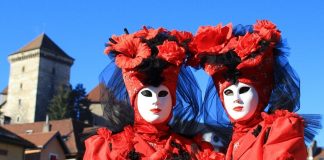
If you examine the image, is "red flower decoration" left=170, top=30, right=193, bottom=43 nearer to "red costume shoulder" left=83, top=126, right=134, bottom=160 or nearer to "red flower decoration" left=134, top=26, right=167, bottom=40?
"red flower decoration" left=134, top=26, right=167, bottom=40

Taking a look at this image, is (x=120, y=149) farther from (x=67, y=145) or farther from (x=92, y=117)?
(x=92, y=117)

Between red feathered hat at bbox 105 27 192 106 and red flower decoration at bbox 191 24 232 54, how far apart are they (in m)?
0.17

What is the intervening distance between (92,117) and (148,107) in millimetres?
60136

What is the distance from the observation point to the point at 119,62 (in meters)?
5.15

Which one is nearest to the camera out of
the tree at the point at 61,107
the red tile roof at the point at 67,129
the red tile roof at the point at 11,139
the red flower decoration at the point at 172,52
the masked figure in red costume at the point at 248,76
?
the masked figure in red costume at the point at 248,76

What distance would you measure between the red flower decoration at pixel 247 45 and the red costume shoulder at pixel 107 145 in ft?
3.74

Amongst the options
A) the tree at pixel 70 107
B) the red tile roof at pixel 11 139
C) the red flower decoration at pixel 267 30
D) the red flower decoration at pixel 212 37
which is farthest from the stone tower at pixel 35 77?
the red flower decoration at pixel 267 30

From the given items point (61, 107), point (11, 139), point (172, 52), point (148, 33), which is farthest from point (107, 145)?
point (61, 107)

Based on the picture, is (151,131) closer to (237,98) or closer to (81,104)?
(237,98)

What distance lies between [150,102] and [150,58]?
1.18ft

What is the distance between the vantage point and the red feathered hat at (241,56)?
4.79 meters

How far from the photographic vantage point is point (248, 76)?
4.83 metres

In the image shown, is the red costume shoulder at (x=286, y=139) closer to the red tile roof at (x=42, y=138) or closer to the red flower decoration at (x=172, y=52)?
the red flower decoration at (x=172, y=52)

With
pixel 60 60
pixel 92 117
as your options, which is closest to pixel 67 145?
pixel 92 117
